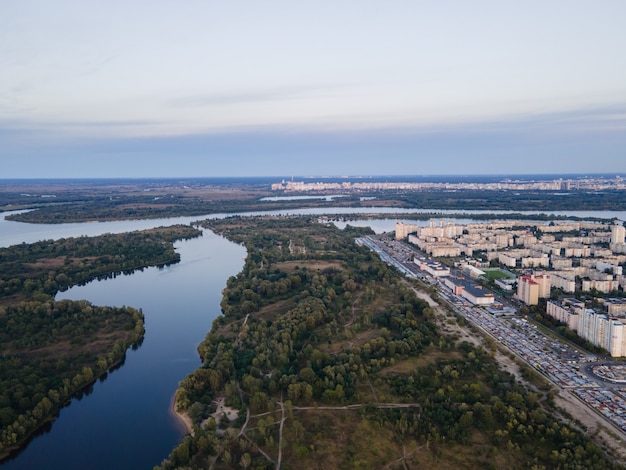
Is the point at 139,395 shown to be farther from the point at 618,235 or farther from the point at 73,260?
the point at 618,235

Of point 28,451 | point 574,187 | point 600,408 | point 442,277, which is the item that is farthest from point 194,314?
point 574,187

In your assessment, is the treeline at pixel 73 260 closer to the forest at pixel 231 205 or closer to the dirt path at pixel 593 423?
the forest at pixel 231 205

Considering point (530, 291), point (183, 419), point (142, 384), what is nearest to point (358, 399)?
point (183, 419)

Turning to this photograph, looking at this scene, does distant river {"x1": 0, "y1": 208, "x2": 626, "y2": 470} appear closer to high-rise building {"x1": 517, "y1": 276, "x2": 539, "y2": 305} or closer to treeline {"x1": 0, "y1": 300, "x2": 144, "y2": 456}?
treeline {"x1": 0, "y1": 300, "x2": 144, "y2": 456}

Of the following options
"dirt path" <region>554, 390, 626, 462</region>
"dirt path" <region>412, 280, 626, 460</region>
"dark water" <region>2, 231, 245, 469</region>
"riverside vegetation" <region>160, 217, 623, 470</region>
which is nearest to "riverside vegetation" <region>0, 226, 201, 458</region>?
"dark water" <region>2, 231, 245, 469</region>

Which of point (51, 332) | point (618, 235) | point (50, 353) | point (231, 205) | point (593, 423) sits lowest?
point (593, 423)
